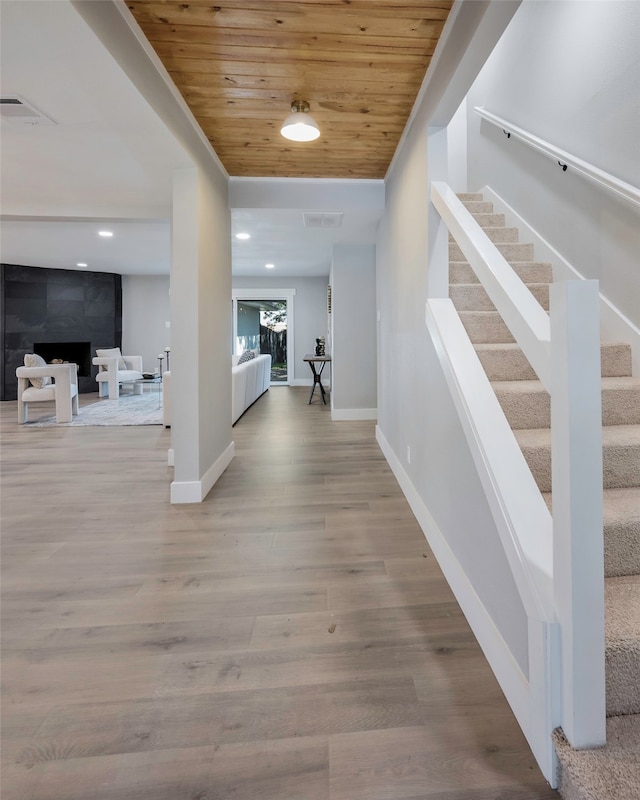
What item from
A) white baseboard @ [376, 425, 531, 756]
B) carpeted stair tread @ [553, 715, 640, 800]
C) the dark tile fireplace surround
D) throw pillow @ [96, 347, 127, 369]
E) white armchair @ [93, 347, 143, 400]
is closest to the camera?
carpeted stair tread @ [553, 715, 640, 800]

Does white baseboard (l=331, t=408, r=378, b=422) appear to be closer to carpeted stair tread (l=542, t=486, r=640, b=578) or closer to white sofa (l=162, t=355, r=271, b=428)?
white sofa (l=162, t=355, r=271, b=428)

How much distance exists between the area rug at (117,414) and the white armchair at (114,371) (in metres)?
0.33

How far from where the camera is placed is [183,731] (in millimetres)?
1072

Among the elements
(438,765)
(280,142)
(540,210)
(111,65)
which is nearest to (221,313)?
(280,142)

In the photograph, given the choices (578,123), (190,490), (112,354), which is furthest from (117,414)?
(578,123)

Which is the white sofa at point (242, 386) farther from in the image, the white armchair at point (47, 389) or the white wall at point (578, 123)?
the white wall at point (578, 123)

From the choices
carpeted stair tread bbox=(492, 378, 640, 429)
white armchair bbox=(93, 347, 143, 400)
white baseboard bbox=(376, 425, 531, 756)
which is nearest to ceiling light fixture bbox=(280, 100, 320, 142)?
carpeted stair tread bbox=(492, 378, 640, 429)

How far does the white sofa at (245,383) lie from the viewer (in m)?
5.21

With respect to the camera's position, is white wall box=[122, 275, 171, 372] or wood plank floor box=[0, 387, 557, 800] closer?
wood plank floor box=[0, 387, 557, 800]

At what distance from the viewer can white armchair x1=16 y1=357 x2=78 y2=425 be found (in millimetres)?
5199

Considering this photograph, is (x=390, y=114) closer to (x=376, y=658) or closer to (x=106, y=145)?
(x=106, y=145)

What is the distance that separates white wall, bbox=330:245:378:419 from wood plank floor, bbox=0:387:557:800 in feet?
9.06

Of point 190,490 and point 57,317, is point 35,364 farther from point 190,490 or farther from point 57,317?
point 190,490

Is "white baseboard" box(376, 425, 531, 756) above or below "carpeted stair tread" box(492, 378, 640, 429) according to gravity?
below
